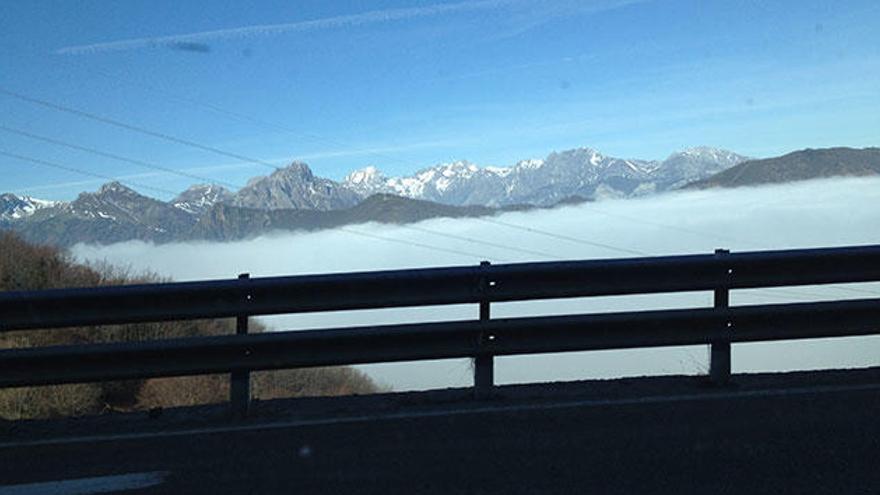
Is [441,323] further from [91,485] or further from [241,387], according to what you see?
[91,485]

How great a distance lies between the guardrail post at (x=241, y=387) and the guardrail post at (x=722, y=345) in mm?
3326

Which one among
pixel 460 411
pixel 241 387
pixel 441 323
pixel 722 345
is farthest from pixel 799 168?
pixel 241 387

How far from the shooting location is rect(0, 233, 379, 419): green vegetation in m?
8.15

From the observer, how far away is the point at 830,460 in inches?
204

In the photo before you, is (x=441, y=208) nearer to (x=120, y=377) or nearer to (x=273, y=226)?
(x=273, y=226)

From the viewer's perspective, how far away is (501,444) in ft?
18.6

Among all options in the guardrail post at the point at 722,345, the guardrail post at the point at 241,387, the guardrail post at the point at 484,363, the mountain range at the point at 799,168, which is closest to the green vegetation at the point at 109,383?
the guardrail post at the point at 241,387

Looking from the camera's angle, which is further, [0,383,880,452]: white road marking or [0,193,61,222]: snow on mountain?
[0,193,61,222]: snow on mountain

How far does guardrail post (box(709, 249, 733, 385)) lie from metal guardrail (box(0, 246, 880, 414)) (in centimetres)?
1

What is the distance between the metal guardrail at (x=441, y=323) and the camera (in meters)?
6.38

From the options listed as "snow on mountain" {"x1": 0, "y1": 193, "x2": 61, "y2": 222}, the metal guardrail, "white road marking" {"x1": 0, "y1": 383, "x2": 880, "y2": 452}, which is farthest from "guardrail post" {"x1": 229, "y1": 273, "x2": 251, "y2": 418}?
"snow on mountain" {"x1": 0, "y1": 193, "x2": 61, "y2": 222}

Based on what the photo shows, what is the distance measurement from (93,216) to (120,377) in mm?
138518

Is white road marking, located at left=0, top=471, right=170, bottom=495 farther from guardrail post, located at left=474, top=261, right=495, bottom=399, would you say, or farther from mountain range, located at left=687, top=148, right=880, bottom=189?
mountain range, located at left=687, top=148, right=880, bottom=189

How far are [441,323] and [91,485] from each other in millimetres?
2531
